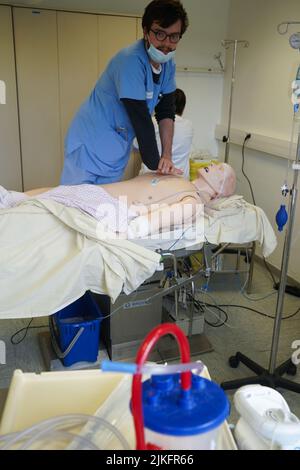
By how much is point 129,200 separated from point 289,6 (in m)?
2.03

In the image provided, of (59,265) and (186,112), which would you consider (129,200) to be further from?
(186,112)

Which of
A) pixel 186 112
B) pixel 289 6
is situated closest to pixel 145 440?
pixel 289 6

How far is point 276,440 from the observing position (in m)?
0.69

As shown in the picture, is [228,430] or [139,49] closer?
[228,430]

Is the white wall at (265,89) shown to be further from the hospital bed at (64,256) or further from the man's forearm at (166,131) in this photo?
the hospital bed at (64,256)

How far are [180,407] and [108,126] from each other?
1.70 m

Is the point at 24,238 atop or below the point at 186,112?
below

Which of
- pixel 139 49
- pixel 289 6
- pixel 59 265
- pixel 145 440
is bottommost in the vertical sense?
pixel 59 265

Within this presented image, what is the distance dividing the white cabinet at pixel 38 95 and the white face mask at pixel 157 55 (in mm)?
1579

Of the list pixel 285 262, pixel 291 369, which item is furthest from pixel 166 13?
pixel 291 369

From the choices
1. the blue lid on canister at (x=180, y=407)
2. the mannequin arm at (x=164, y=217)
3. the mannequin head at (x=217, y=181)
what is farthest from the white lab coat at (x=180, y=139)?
the blue lid on canister at (x=180, y=407)

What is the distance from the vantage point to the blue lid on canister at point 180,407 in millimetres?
538

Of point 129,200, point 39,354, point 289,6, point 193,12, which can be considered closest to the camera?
point 129,200

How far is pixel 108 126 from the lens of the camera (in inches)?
81.1
